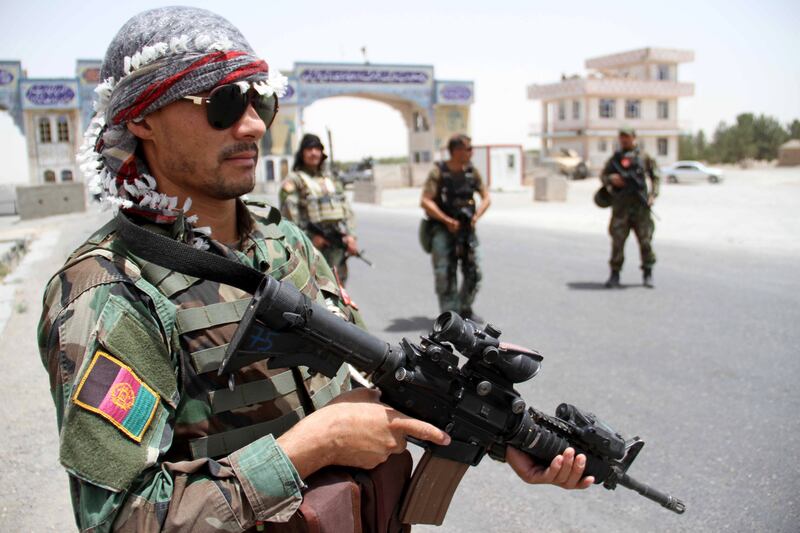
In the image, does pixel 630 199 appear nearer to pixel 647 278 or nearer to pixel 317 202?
pixel 647 278

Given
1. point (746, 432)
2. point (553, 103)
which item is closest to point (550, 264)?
point (746, 432)

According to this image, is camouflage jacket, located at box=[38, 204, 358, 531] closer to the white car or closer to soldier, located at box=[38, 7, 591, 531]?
soldier, located at box=[38, 7, 591, 531]

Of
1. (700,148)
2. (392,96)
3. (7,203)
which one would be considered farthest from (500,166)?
(700,148)

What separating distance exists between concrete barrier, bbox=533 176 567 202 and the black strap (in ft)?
78.7

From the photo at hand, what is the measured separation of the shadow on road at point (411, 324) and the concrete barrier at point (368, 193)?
1928 cm

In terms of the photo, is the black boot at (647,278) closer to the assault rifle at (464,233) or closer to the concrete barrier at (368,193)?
the assault rifle at (464,233)

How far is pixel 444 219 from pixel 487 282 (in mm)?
2371

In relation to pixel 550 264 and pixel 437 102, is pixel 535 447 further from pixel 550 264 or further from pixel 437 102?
pixel 437 102

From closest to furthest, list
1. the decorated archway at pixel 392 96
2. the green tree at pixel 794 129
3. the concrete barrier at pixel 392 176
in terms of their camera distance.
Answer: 1. the decorated archway at pixel 392 96
2. the concrete barrier at pixel 392 176
3. the green tree at pixel 794 129

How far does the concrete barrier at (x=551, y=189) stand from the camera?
973 inches

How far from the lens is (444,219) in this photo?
6586 mm

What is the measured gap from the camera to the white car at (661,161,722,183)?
34.9 m


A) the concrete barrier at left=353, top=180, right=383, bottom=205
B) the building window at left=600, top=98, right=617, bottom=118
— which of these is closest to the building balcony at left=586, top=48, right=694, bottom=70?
the building window at left=600, top=98, right=617, bottom=118

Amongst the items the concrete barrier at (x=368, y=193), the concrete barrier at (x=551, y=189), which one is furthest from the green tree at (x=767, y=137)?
the concrete barrier at (x=368, y=193)
